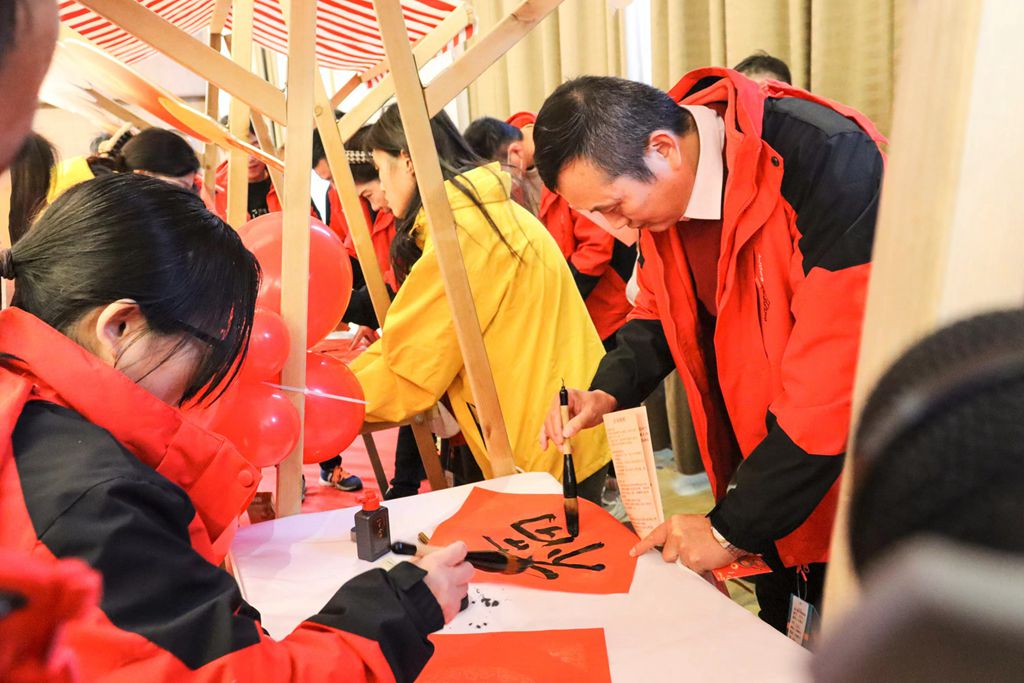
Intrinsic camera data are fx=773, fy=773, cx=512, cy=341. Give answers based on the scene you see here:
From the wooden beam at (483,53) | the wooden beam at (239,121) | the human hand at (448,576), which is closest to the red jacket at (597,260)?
the wooden beam at (239,121)

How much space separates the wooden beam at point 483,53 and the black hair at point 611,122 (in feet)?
0.89

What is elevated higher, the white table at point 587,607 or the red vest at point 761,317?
the red vest at point 761,317

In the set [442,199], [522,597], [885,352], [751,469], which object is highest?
[885,352]

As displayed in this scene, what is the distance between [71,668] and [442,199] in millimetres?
1115

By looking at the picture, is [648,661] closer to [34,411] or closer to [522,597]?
[522,597]

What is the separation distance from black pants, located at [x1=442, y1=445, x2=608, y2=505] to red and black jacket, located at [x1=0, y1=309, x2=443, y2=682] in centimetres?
85

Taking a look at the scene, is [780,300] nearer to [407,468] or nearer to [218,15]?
[407,468]

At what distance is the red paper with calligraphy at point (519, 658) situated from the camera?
2.73 feet

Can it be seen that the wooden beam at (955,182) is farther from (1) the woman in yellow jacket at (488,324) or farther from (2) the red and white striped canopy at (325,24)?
(2) the red and white striped canopy at (325,24)

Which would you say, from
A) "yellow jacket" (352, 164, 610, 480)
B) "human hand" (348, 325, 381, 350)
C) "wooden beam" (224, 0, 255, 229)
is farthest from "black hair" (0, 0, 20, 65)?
"human hand" (348, 325, 381, 350)

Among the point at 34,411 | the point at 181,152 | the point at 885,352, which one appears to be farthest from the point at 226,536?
the point at 181,152

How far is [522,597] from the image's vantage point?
1.01 meters

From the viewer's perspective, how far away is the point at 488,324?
5.51 feet

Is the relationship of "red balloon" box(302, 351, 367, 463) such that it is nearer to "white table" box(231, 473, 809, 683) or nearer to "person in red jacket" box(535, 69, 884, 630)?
"white table" box(231, 473, 809, 683)
